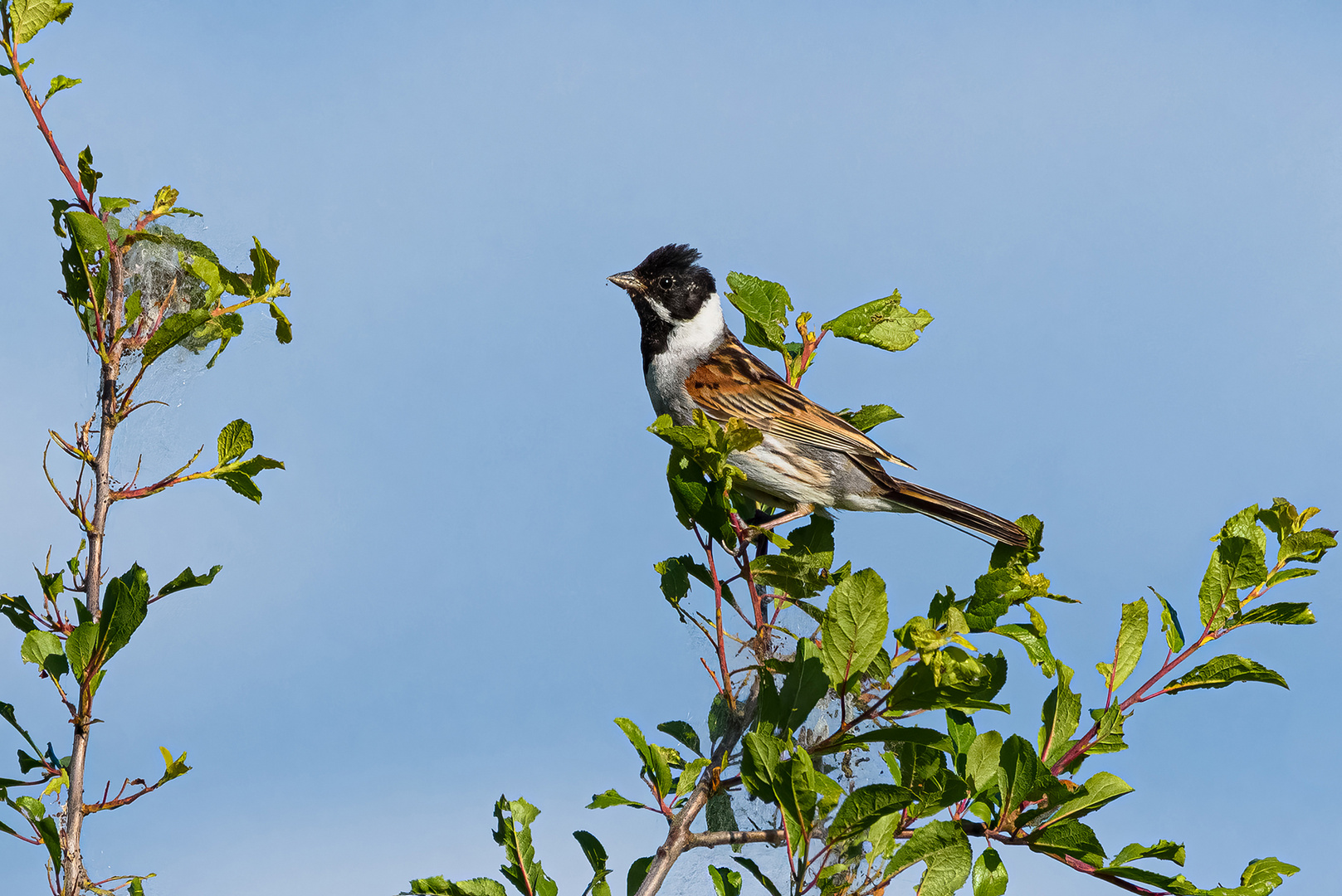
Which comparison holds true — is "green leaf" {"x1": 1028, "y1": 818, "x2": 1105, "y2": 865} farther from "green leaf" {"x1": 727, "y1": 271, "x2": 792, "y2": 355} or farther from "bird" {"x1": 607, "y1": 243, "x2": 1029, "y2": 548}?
"green leaf" {"x1": 727, "y1": 271, "x2": 792, "y2": 355}

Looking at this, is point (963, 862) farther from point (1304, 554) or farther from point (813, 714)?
point (1304, 554)

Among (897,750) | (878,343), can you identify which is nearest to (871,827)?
(897,750)

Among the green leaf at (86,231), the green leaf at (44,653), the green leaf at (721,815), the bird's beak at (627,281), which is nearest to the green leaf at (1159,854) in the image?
the green leaf at (721,815)

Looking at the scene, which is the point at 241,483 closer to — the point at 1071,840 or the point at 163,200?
the point at 163,200

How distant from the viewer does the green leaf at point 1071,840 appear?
9.83ft

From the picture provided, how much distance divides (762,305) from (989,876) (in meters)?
2.54

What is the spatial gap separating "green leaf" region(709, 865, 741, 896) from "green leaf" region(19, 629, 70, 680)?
2111 mm

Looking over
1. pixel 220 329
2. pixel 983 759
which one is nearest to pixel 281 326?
pixel 220 329

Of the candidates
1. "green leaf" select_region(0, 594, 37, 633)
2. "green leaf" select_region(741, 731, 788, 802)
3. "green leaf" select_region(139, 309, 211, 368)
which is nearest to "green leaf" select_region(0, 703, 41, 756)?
"green leaf" select_region(0, 594, 37, 633)

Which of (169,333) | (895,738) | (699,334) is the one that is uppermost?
(699,334)

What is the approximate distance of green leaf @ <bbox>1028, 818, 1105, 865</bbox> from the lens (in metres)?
3.00

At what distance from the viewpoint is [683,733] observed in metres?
3.78

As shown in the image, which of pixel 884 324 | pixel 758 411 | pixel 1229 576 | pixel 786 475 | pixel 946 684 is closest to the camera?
pixel 946 684

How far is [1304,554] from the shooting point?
345 centimetres
